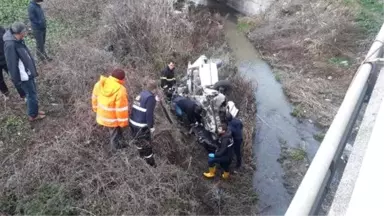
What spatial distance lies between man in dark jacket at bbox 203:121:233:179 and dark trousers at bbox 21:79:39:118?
3.15 m

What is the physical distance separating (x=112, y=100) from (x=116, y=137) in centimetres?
79

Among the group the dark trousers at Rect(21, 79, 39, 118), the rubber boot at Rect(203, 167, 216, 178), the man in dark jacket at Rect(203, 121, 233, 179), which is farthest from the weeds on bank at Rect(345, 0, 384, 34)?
the dark trousers at Rect(21, 79, 39, 118)

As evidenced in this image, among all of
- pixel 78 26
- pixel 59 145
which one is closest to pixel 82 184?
pixel 59 145

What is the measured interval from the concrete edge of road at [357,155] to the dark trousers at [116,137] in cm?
360

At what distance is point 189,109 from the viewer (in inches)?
275

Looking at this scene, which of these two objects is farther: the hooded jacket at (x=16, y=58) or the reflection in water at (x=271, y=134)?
the reflection in water at (x=271, y=134)

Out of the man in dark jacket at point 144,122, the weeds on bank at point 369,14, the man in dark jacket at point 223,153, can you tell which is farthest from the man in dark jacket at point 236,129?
the weeds on bank at point 369,14

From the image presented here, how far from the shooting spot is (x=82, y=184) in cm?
510

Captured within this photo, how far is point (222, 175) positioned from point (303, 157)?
2.03 m

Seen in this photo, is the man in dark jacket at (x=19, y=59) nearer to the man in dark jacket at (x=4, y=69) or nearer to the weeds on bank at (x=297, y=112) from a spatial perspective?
the man in dark jacket at (x=4, y=69)

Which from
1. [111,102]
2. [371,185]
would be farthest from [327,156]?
[111,102]

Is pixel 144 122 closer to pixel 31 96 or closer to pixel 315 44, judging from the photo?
pixel 31 96

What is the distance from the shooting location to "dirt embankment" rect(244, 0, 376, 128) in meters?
9.95

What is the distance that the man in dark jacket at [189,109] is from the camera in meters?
6.95
